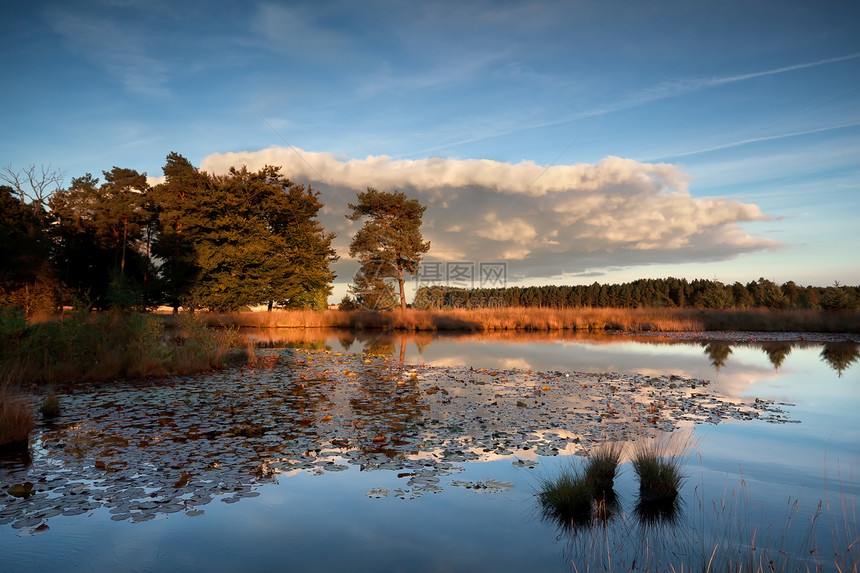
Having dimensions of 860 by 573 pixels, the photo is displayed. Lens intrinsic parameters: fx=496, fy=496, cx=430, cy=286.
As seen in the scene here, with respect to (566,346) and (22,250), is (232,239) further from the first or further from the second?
(566,346)

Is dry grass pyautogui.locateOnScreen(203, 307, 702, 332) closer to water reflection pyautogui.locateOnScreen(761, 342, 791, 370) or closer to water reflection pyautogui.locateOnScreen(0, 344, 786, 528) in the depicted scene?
water reflection pyautogui.locateOnScreen(761, 342, 791, 370)

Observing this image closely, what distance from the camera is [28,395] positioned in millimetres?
9398

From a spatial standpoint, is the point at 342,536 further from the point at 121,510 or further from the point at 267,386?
the point at 267,386

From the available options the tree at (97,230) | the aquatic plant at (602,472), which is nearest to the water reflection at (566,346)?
the aquatic plant at (602,472)

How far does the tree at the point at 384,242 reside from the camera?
Answer: 43719 millimetres

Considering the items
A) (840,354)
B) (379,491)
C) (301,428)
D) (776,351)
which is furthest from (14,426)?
(840,354)

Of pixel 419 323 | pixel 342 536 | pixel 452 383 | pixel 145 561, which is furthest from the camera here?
pixel 419 323

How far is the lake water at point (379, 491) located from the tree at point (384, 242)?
34100mm

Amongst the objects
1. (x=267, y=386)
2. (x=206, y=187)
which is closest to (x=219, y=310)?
(x=206, y=187)

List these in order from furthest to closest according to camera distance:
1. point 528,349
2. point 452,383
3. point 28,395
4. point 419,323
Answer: point 419,323 → point 528,349 → point 452,383 → point 28,395

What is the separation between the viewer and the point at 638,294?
9331 cm

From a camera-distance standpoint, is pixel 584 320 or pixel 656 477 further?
pixel 584 320

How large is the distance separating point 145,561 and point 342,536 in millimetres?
1490

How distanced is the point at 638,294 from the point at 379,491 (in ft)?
317
